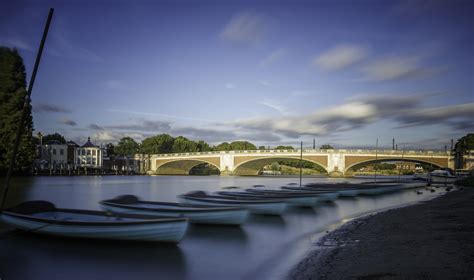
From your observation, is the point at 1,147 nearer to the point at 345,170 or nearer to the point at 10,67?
the point at 10,67

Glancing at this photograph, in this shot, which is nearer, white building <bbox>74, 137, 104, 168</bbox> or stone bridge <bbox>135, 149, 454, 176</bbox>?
stone bridge <bbox>135, 149, 454, 176</bbox>

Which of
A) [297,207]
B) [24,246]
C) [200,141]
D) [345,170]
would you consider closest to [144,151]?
[200,141]

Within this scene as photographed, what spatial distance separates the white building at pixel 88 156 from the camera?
104m

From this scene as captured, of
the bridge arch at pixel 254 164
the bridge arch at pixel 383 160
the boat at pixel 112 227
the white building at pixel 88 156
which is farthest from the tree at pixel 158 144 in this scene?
the boat at pixel 112 227

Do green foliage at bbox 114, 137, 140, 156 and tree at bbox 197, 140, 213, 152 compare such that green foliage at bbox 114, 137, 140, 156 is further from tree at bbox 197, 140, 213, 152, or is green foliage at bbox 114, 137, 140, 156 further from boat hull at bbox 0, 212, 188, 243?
boat hull at bbox 0, 212, 188, 243

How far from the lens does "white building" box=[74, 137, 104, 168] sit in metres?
104

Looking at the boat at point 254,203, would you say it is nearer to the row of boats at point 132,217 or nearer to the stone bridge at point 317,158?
the row of boats at point 132,217

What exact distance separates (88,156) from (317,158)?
209 feet

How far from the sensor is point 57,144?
9950cm

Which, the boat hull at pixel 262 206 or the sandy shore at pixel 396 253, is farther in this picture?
the boat hull at pixel 262 206

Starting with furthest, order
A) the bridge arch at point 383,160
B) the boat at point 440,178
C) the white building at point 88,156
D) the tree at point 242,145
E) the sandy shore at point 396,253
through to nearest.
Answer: the tree at point 242,145
the white building at point 88,156
the bridge arch at point 383,160
the boat at point 440,178
the sandy shore at point 396,253

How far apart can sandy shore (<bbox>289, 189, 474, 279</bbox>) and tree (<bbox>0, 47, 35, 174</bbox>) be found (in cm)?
4533

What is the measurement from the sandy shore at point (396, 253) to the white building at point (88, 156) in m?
99.1

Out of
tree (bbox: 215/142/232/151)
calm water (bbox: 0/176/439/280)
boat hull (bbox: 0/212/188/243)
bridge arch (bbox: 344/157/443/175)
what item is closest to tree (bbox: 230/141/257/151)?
tree (bbox: 215/142/232/151)
